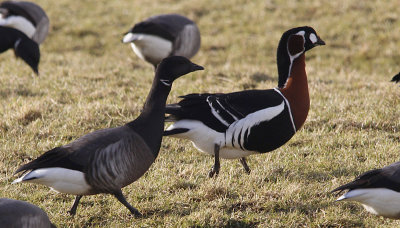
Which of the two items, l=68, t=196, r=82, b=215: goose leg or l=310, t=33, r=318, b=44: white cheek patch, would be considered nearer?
l=68, t=196, r=82, b=215: goose leg

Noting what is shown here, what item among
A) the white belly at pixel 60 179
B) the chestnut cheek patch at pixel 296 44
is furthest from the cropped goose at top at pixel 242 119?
the white belly at pixel 60 179

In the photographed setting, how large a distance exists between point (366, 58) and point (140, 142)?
32.8 feet

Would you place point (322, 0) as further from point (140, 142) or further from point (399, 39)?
point (140, 142)

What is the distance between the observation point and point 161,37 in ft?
36.7

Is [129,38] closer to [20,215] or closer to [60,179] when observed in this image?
[60,179]

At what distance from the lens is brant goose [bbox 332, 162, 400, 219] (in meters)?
4.44

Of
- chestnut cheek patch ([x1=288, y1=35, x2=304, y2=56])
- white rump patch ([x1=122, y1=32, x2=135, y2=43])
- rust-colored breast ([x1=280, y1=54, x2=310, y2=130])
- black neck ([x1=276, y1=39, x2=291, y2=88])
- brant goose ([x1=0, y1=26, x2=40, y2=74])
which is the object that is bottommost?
brant goose ([x1=0, y1=26, x2=40, y2=74])

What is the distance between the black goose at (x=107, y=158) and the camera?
4648 mm

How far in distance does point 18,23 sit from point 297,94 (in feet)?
27.2

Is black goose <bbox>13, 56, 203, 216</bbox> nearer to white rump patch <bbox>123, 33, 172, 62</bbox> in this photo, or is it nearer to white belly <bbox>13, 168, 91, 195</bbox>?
white belly <bbox>13, 168, 91, 195</bbox>

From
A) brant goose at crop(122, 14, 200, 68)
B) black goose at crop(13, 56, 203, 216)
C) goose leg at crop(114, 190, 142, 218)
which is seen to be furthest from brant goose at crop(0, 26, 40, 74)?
Answer: goose leg at crop(114, 190, 142, 218)

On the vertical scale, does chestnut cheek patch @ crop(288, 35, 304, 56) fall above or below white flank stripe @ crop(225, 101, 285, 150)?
above

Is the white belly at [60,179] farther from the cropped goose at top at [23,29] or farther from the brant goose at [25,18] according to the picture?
the brant goose at [25,18]

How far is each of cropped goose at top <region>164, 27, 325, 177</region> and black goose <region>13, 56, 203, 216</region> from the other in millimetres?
676
